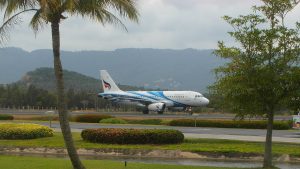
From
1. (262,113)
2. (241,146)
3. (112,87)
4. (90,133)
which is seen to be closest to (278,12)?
(262,113)

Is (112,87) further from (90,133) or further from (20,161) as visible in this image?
(20,161)

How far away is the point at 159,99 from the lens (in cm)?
7419

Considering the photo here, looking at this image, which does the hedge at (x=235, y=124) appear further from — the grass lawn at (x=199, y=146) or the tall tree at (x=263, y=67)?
the tall tree at (x=263, y=67)

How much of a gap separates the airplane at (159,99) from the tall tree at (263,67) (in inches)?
2068

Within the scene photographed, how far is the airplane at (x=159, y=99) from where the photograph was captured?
2842 inches

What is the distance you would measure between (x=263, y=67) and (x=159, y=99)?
187 ft

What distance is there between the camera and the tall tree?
17.2 m

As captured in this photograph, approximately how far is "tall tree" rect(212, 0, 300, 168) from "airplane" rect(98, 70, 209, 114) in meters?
52.5

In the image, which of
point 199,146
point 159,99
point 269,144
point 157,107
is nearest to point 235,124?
point 199,146

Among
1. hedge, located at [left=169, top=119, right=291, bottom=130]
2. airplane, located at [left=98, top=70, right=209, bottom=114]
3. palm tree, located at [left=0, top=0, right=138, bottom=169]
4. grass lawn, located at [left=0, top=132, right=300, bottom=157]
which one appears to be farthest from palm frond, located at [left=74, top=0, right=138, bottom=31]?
airplane, located at [left=98, top=70, right=209, bottom=114]

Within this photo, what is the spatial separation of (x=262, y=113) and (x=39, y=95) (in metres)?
92.3

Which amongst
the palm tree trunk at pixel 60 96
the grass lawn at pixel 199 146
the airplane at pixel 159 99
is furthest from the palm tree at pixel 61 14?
the airplane at pixel 159 99

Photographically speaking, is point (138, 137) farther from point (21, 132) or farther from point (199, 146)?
point (21, 132)

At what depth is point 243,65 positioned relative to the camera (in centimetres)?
1770
